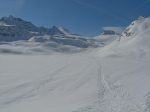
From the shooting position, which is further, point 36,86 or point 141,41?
point 141,41

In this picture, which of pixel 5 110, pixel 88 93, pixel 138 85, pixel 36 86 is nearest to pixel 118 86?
pixel 138 85

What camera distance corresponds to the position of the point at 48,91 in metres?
19.3

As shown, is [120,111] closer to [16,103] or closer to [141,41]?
[16,103]

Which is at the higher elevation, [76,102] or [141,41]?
[141,41]

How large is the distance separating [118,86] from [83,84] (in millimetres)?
3303

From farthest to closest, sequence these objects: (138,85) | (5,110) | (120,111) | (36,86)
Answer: (36,86)
(138,85)
(5,110)
(120,111)

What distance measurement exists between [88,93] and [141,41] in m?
48.7

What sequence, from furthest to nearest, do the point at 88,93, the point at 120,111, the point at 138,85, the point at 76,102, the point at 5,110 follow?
the point at 138,85
the point at 88,93
the point at 76,102
the point at 5,110
the point at 120,111

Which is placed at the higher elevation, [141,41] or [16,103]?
[141,41]

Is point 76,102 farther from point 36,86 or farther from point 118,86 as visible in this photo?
point 36,86

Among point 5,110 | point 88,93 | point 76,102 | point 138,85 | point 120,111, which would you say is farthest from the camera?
point 138,85

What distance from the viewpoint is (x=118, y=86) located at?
1916 centimetres

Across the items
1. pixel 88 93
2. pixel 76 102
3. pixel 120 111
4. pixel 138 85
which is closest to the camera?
pixel 120 111

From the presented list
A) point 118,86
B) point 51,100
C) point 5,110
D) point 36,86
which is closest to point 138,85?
point 118,86
